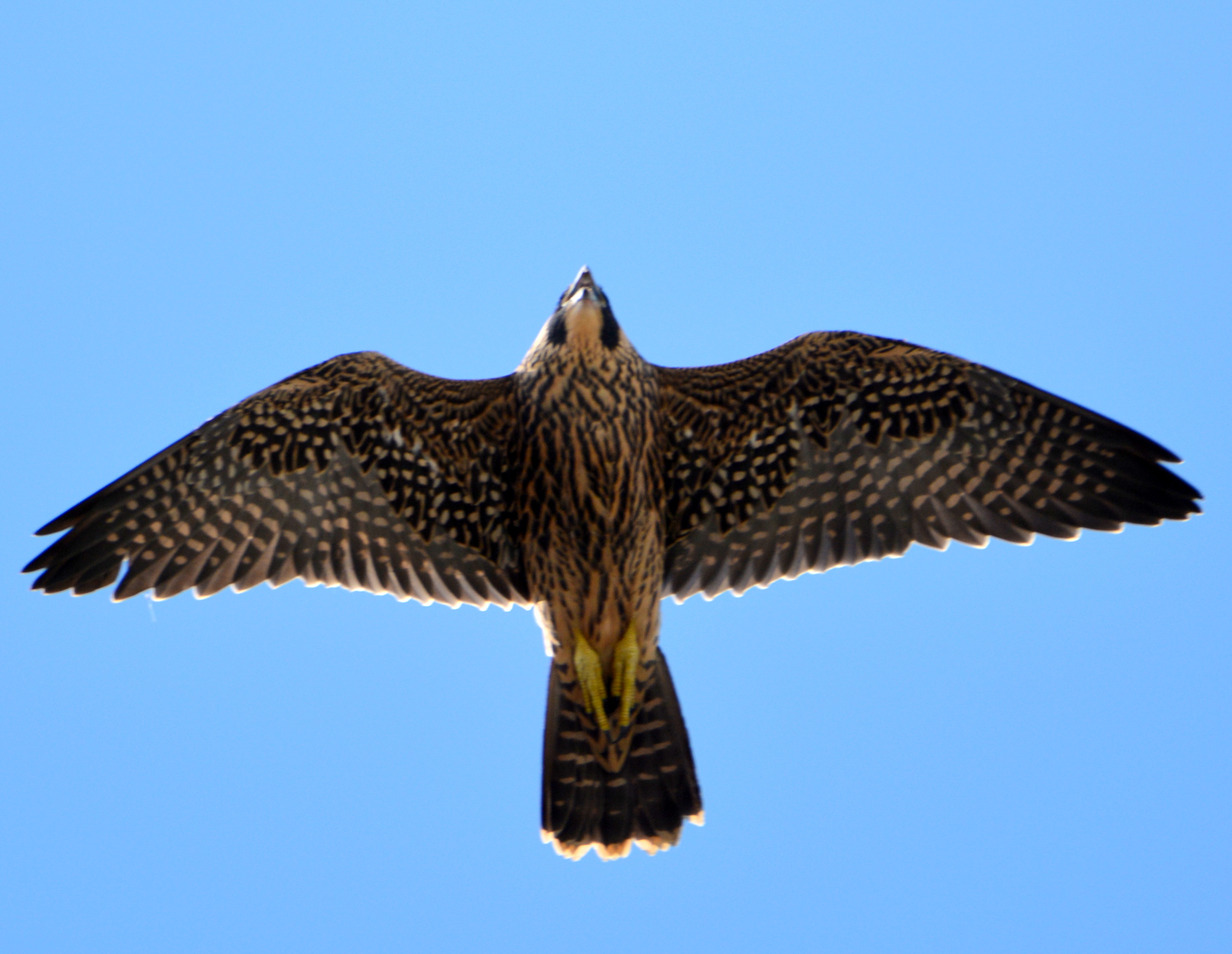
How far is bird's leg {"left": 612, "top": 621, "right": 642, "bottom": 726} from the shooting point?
582cm

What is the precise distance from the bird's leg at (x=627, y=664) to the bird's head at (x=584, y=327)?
1330 mm

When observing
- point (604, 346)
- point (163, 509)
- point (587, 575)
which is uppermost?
point (604, 346)

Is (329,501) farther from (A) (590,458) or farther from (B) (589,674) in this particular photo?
(B) (589,674)

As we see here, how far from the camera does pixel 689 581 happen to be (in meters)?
6.12

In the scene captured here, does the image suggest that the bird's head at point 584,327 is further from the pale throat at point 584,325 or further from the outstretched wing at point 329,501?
the outstretched wing at point 329,501

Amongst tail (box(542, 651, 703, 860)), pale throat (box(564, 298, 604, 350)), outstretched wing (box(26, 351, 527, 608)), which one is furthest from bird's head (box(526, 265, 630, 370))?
tail (box(542, 651, 703, 860))

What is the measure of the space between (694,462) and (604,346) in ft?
2.69

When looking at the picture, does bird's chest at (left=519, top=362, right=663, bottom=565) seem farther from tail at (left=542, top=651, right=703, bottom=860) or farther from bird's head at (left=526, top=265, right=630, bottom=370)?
tail at (left=542, top=651, right=703, bottom=860)

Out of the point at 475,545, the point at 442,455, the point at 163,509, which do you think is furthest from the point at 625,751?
the point at 163,509

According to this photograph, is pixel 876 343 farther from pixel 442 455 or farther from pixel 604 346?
pixel 442 455

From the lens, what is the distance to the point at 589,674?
5844mm

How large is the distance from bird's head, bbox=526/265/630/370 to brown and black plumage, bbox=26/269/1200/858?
1cm

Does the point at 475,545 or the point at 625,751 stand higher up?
the point at 475,545

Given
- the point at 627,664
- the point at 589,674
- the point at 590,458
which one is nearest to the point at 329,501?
the point at 590,458
